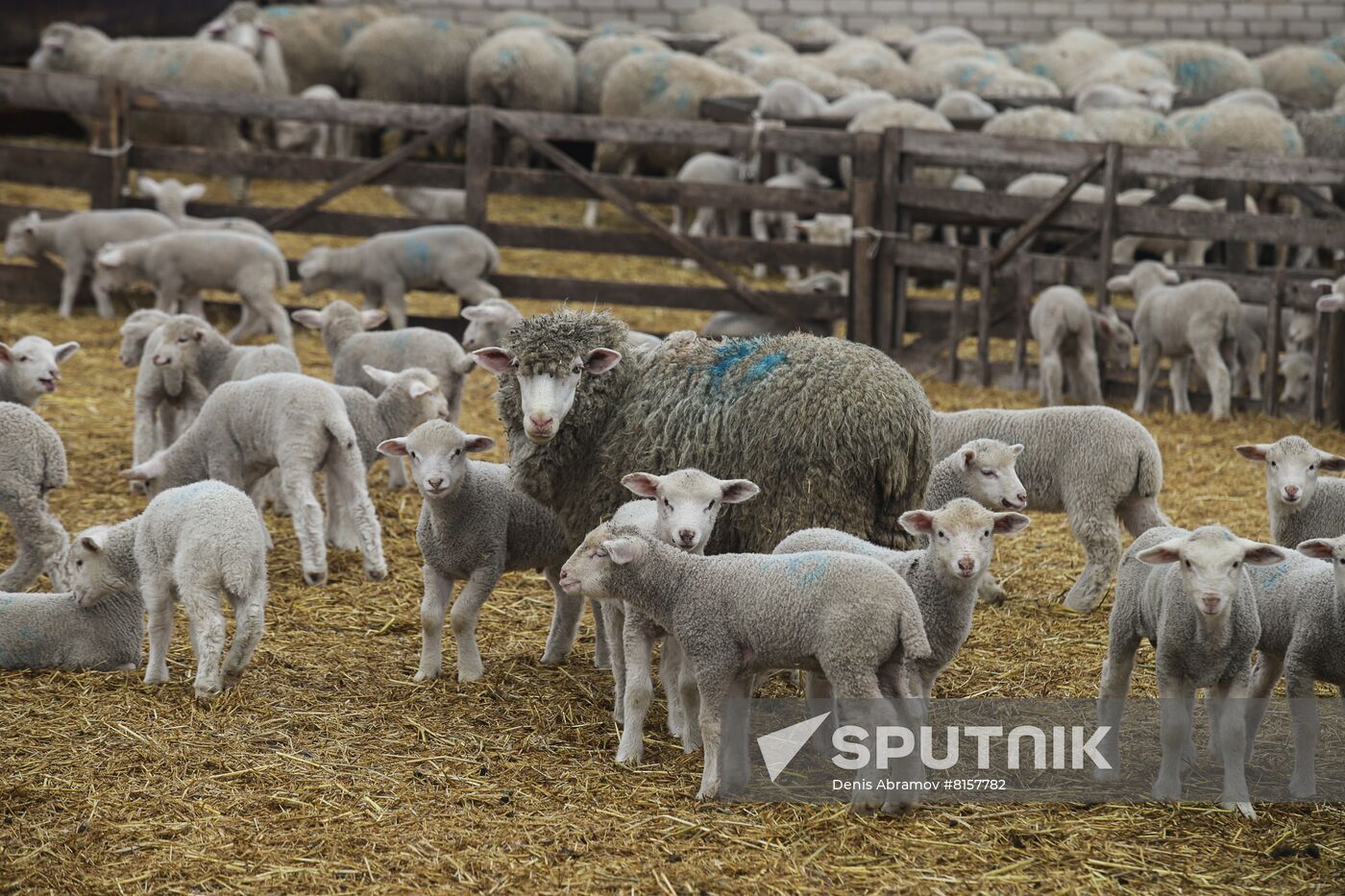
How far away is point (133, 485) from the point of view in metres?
7.94

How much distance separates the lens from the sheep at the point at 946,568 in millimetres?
4914

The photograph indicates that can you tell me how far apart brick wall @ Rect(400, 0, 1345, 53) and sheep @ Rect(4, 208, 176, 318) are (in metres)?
14.7

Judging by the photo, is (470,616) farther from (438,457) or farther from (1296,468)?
(1296,468)

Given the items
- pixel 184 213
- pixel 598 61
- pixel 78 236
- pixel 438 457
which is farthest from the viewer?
pixel 598 61

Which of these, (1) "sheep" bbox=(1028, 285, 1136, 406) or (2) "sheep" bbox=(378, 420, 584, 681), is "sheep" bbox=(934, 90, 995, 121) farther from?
(2) "sheep" bbox=(378, 420, 584, 681)

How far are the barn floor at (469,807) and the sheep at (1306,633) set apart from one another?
0.77 feet

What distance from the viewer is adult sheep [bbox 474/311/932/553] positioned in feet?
19.1

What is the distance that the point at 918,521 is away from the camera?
5.11m

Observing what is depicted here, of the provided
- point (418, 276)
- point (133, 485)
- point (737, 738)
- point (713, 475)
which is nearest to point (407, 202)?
point (418, 276)

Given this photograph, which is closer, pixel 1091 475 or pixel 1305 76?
pixel 1091 475

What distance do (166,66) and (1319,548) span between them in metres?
16.7

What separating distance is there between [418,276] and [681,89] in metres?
8.31

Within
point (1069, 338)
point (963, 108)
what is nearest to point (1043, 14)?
point (963, 108)

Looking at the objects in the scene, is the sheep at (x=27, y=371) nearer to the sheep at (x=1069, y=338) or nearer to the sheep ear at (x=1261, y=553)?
the sheep ear at (x=1261, y=553)
